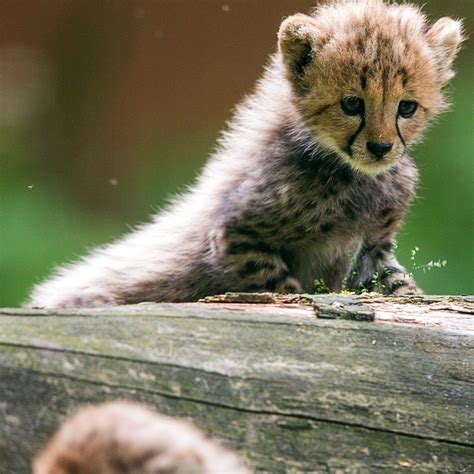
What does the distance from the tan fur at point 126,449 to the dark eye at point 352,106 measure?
7.06ft

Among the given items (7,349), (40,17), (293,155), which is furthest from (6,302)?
(7,349)

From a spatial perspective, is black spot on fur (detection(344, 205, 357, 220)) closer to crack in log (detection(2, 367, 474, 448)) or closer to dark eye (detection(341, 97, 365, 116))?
dark eye (detection(341, 97, 365, 116))

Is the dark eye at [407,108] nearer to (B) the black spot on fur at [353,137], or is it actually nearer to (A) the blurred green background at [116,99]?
(B) the black spot on fur at [353,137]

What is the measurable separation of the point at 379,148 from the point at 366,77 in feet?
0.85

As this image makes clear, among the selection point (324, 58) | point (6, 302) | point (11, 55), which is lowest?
point (6, 302)

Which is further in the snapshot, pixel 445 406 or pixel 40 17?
pixel 40 17

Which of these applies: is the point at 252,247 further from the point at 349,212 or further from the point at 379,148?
the point at 379,148

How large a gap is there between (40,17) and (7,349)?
5.84 m

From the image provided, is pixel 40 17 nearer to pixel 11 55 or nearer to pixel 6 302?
pixel 11 55

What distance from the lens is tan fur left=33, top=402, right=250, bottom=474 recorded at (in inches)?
73.9

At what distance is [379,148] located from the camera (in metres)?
3.97

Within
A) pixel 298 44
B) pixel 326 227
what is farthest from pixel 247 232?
pixel 298 44

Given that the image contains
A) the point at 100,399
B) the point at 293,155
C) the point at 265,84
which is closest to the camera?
the point at 100,399

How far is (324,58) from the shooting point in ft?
13.4
